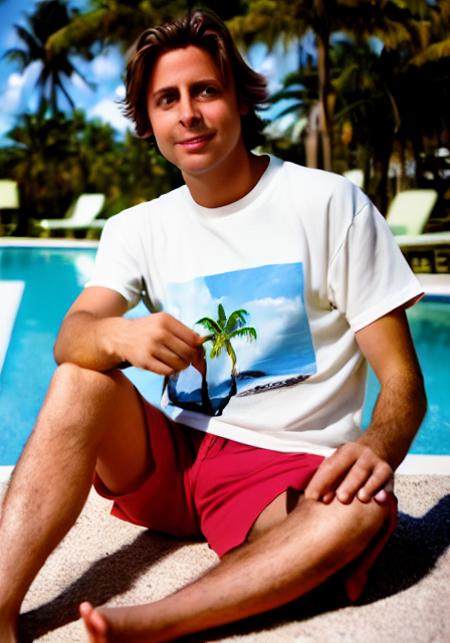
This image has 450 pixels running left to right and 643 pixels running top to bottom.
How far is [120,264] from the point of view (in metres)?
1.90

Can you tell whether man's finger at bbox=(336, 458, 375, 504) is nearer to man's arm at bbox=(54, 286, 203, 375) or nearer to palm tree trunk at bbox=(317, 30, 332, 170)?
man's arm at bbox=(54, 286, 203, 375)

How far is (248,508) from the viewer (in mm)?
1684

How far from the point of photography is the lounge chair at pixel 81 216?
18.0m

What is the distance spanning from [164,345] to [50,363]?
14.8 feet

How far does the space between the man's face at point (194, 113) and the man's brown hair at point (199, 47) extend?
0.06 ft

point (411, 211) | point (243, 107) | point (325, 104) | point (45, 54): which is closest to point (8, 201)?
point (45, 54)

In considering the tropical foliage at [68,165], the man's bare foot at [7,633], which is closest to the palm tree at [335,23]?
the tropical foliage at [68,165]

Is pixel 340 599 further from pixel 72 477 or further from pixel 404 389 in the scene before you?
pixel 72 477

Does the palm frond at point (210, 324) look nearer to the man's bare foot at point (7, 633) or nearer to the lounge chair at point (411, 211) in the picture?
the man's bare foot at point (7, 633)

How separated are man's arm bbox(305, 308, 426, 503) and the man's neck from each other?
43cm

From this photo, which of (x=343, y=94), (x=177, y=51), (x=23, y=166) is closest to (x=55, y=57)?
(x=23, y=166)

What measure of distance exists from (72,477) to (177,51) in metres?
0.96

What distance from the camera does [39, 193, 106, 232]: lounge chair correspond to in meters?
18.0

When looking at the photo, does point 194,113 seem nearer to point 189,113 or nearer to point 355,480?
point 189,113
